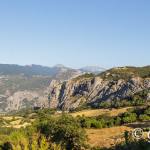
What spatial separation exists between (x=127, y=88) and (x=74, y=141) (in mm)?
99095

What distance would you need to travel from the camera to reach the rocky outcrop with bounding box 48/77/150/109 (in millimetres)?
116169

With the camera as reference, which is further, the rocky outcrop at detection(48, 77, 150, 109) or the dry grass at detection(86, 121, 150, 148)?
the rocky outcrop at detection(48, 77, 150, 109)

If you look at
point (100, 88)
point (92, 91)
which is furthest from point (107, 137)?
point (92, 91)

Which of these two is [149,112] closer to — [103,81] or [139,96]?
[139,96]

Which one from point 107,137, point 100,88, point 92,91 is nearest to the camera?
point 107,137

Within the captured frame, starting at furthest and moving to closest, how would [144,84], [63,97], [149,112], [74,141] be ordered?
[63,97]
[144,84]
[149,112]
[74,141]

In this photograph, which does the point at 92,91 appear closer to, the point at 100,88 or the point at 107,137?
the point at 100,88

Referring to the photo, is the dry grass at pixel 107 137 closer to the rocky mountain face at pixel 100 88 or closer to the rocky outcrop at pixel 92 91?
the rocky outcrop at pixel 92 91

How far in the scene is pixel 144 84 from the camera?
371 ft

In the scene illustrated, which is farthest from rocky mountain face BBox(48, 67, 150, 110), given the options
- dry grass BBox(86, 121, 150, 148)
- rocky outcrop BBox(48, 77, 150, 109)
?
dry grass BBox(86, 121, 150, 148)

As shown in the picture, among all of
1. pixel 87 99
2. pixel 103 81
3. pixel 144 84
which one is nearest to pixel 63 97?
pixel 87 99

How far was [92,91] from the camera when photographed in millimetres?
142250

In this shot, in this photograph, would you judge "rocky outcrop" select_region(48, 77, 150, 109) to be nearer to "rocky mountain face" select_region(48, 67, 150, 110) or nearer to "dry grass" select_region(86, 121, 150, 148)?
"rocky mountain face" select_region(48, 67, 150, 110)

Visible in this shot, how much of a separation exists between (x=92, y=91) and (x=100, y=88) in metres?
8.20
